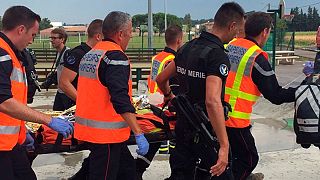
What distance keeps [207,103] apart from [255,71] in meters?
0.91

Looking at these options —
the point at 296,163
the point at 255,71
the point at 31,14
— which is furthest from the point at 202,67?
the point at 296,163

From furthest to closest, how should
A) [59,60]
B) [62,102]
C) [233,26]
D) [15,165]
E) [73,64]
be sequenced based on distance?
[59,60]
[62,102]
[73,64]
[233,26]
[15,165]

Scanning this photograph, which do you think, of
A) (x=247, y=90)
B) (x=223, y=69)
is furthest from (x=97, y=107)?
(x=247, y=90)

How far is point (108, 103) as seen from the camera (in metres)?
3.44

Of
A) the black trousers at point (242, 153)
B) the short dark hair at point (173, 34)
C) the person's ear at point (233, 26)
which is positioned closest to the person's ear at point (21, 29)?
the person's ear at point (233, 26)

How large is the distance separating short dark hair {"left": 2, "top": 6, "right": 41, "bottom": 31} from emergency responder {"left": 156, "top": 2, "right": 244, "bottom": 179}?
1.19 metres

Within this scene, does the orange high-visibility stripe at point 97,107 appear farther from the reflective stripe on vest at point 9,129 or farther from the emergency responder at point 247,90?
the emergency responder at point 247,90

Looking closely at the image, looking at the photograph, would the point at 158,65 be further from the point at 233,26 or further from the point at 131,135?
the point at 233,26

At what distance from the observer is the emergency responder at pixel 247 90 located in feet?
12.6

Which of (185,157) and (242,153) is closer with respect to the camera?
(185,157)

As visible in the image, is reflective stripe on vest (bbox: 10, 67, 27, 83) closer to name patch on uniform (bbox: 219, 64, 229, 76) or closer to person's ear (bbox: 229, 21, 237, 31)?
name patch on uniform (bbox: 219, 64, 229, 76)

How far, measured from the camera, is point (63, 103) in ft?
20.4

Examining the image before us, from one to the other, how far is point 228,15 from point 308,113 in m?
1.05

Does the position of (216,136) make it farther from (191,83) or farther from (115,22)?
(115,22)
